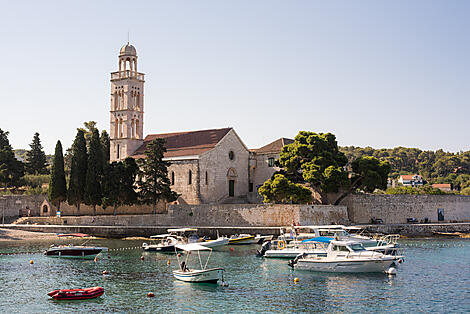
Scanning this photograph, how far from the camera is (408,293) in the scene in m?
24.3

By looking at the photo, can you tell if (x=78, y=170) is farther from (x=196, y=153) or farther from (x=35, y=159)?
(x=35, y=159)

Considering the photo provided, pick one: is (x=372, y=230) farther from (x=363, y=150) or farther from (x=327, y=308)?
(x=363, y=150)

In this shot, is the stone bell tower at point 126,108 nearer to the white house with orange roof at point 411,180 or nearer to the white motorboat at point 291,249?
the white motorboat at point 291,249

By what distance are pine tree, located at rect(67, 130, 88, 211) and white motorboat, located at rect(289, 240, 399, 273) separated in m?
35.3

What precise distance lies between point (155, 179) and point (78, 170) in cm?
1023

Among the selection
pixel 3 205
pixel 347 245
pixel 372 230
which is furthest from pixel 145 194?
pixel 347 245

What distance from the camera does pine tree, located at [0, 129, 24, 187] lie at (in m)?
71.0

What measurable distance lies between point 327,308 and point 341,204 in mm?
36165

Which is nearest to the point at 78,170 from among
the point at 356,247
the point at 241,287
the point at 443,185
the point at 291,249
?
the point at 291,249

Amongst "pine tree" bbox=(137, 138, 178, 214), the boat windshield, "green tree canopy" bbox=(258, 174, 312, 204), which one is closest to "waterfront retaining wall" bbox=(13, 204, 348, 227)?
"pine tree" bbox=(137, 138, 178, 214)

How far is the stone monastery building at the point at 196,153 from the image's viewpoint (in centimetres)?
5947

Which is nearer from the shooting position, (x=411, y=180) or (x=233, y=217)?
(x=233, y=217)

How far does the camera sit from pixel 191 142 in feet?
208

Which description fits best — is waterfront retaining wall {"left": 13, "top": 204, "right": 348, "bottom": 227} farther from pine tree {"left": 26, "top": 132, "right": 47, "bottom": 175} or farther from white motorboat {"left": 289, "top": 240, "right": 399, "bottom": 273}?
pine tree {"left": 26, "top": 132, "right": 47, "bottom": 175}
